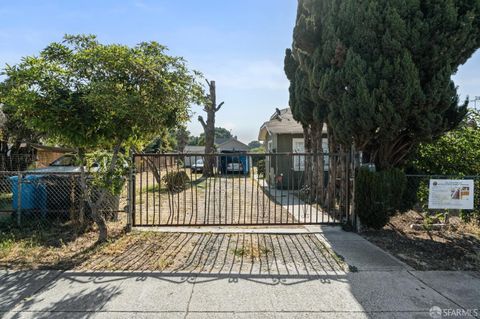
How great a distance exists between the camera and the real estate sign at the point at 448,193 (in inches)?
241

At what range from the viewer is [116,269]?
446cm

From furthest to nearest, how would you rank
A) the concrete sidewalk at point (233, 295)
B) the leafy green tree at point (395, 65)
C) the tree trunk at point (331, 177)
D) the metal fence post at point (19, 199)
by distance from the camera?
the tree trunk at point (331, 177) < the metal fence post at point (19, 199) < the leafy green tree at point (395, 65) < the concrete sidewalk at point (233, 295)

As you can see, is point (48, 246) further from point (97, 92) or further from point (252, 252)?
point (252, 252)

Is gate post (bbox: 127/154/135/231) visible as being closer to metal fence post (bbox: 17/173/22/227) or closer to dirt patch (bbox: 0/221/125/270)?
dirt patch (bbox: 0/221/125/270)

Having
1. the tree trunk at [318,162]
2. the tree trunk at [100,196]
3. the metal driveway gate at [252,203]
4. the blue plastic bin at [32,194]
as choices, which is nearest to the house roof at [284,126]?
the metal driveway gate at [252,203]

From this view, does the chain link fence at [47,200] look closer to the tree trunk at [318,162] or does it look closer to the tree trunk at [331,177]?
the tree trunk at [331,177]

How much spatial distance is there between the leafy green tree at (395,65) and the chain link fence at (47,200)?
18.4ft

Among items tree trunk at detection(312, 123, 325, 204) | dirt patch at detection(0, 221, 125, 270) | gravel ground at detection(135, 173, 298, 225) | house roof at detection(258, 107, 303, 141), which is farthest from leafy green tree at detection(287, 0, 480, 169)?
house roof at detection(258, 107, 303, 141)

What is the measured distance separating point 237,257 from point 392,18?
5.10m

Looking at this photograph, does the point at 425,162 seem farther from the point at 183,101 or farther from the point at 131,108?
the point at 131,108

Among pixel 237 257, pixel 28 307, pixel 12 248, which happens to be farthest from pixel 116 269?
pixel 12 248

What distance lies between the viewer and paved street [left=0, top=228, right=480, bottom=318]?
334cm

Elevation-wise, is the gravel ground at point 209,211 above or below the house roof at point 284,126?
below

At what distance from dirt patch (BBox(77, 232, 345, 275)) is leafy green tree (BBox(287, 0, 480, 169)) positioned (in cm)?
265
